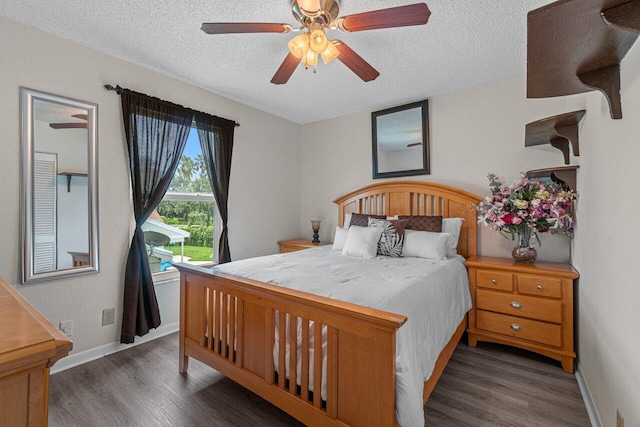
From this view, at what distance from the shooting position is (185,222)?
10.1 ft

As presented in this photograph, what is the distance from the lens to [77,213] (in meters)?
2.28

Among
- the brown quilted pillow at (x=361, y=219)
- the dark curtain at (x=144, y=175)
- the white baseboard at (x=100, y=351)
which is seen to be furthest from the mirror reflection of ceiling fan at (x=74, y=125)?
the brown quilted pillow at (x=361, y=219)

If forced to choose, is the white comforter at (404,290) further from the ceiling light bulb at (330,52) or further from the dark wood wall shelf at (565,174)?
the ceiling light bulb at (330,52)

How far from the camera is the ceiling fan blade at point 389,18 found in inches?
57.5

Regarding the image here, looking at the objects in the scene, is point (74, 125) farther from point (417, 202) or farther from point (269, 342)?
point (417, 202)

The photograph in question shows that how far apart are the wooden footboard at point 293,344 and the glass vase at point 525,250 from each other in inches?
77.6

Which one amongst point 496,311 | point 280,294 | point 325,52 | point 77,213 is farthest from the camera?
point 496,311

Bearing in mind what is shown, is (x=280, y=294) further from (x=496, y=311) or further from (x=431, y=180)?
(x=431, y=180)

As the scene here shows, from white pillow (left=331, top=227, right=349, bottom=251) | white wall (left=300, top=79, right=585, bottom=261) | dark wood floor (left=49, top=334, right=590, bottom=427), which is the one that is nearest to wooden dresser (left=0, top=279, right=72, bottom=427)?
dark wood floor (left=49, top=334, right=590, bottom=427)

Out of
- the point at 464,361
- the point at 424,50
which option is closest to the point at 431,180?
the point at 424,50

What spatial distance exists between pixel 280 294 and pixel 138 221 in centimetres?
178

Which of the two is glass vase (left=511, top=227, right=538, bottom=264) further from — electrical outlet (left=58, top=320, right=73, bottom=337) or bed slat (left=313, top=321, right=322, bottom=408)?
electrical outlet (left=58, top=320, right=73, bottom=337)

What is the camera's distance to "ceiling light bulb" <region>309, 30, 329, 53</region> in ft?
5.52

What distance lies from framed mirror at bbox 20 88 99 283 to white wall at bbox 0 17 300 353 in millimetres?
50
